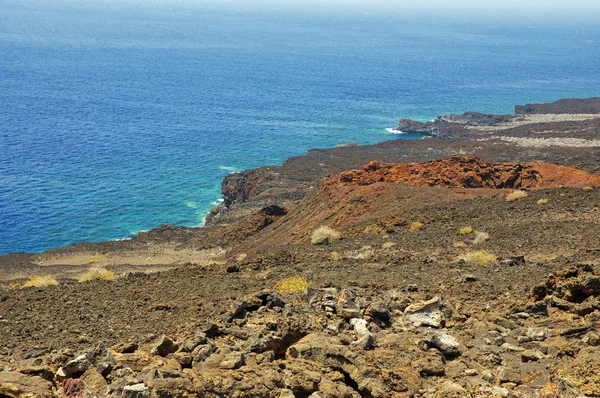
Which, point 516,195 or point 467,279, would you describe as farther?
point 516,195

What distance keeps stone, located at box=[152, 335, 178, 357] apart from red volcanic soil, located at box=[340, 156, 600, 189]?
29.4 meters

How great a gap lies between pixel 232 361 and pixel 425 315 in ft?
16.9

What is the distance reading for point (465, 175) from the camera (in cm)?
3988

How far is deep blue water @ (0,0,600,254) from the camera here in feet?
210

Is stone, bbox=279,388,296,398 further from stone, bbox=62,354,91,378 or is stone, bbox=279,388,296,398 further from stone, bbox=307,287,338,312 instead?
stone, bbox=307,287,338,312

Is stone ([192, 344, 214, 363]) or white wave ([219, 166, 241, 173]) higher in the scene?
stone ([192, 344, 214, 363])

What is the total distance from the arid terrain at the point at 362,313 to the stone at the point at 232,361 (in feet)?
0.08

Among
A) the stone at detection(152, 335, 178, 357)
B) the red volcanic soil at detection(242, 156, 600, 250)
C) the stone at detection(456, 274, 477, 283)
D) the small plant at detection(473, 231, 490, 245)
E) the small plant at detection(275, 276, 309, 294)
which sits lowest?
the red volcanic soil at detection(242, 156, 600, 250)

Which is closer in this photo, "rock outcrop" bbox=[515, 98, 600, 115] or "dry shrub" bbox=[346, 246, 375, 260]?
"dry shrub" bbox=[346, 246, 375, 260]

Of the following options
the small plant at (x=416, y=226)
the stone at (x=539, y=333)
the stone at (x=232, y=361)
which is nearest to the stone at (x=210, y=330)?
the stone at (x=232, y=361)

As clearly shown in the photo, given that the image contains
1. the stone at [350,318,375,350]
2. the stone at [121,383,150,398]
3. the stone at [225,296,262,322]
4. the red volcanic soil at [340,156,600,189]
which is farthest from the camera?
the red volcanic soil at [340,156,600,189]

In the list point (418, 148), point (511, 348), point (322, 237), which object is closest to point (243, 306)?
point (511, 348)

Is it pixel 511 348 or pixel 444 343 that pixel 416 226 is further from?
pixel 444 343

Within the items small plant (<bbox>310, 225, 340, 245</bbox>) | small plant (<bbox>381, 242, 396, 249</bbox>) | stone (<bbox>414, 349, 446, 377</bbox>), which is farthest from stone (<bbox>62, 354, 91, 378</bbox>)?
small plant (<bbox>310, 225, 340, 245</bbox>)
